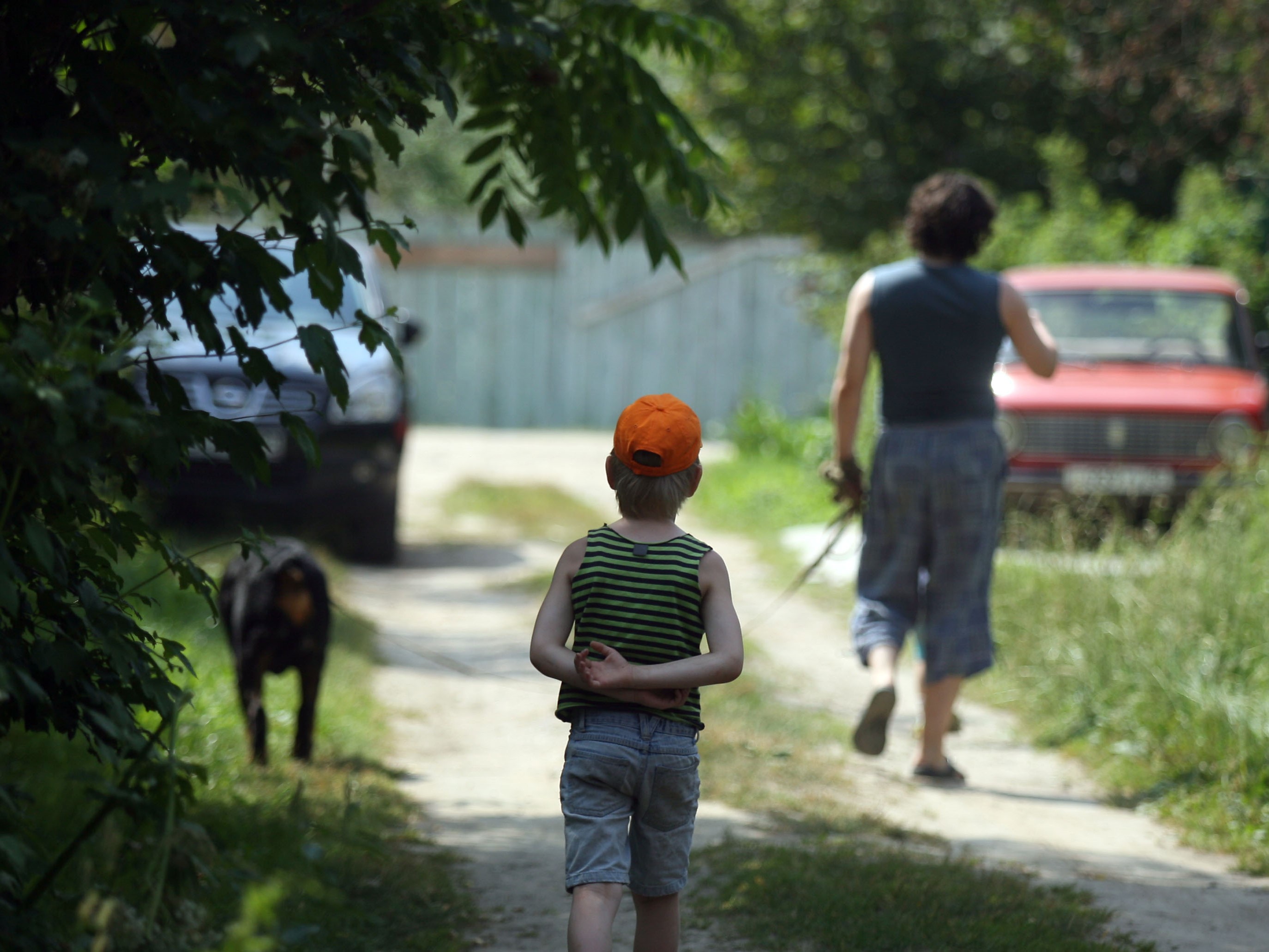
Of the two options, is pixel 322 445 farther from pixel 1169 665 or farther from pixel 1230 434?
pixel 1230 434

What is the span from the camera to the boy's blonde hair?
2.65 meters

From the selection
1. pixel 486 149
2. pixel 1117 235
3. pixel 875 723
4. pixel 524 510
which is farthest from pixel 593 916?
pixel 1117 235

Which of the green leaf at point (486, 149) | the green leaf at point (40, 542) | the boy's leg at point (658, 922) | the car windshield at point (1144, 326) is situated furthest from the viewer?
the car windshield at point (1144, 326)

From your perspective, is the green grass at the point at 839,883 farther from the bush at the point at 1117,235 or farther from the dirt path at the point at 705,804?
the bush at the point at 1117,235

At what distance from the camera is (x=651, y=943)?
272 cm

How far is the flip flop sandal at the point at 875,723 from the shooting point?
15.1ft

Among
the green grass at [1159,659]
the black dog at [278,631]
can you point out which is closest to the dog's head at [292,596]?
the black dog at [278,631]

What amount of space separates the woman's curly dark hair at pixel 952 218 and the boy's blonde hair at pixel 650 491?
233 centimetres

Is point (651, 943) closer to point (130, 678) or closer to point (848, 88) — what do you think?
point (130, 678)

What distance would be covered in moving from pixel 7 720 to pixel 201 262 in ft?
2.66

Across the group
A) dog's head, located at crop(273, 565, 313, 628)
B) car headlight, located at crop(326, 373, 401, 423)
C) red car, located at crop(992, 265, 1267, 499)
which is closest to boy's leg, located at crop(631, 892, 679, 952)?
Answer: dog's head, located at crop(273, 565, 313, 628)

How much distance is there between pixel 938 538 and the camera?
4742 millimetres

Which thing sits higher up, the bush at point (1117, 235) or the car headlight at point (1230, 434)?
the bush at point (1117, 235)

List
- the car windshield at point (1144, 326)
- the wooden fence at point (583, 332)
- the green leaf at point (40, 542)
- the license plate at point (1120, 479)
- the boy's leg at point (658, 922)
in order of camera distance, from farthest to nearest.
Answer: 1. the wooden fence at point (583, 332)
2. the car windshield at point (1144, 326)
3. the license plate at point (1120, 479)
4. the boy's leg at point (658, 922)
5. the green leaf at point (40, 542)
